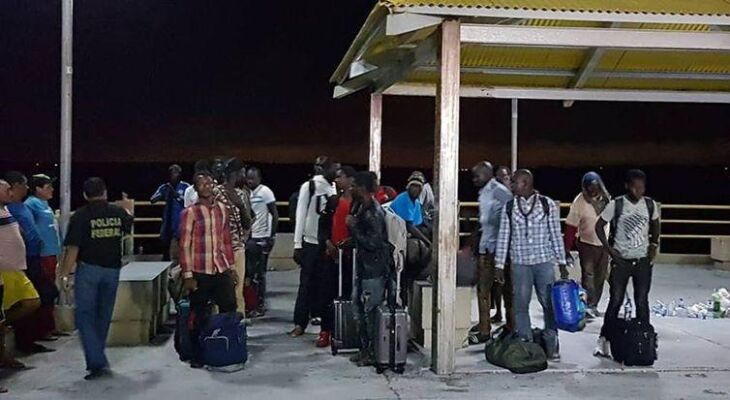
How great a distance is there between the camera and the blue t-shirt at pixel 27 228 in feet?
24.4

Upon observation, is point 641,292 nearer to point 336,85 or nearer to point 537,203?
point 537,203

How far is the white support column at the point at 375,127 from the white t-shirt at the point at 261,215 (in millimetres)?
1374

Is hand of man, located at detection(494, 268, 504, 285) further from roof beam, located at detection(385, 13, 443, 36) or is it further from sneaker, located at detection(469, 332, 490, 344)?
roof beam, located at detection(385, 13, 443, 36)

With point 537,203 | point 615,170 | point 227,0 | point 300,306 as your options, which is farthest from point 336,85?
point 615,170

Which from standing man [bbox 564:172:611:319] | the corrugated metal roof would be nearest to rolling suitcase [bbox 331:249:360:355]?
the corrugated metal roof

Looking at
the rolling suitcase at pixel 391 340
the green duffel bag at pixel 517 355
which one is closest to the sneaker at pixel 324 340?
the rolling suitcase at pixel 391 340

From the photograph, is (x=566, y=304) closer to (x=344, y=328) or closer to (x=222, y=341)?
(x=344, y=328)

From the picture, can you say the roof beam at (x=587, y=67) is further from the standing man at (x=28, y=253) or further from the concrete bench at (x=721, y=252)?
the concrete bench at (x=721, y=252)

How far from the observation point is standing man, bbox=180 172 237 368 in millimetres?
7102

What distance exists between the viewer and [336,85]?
1095cm

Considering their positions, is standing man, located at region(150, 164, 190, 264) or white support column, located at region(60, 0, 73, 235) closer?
white support column, located at region(60, 0, 73, 235)

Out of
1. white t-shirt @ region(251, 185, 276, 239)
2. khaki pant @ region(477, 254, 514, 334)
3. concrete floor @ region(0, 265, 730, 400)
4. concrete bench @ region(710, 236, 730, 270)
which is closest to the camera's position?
concrete floor @ region(0, 265, 730, 400)

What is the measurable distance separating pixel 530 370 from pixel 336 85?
5.11 metres

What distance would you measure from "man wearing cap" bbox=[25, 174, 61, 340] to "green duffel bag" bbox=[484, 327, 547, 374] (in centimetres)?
396
